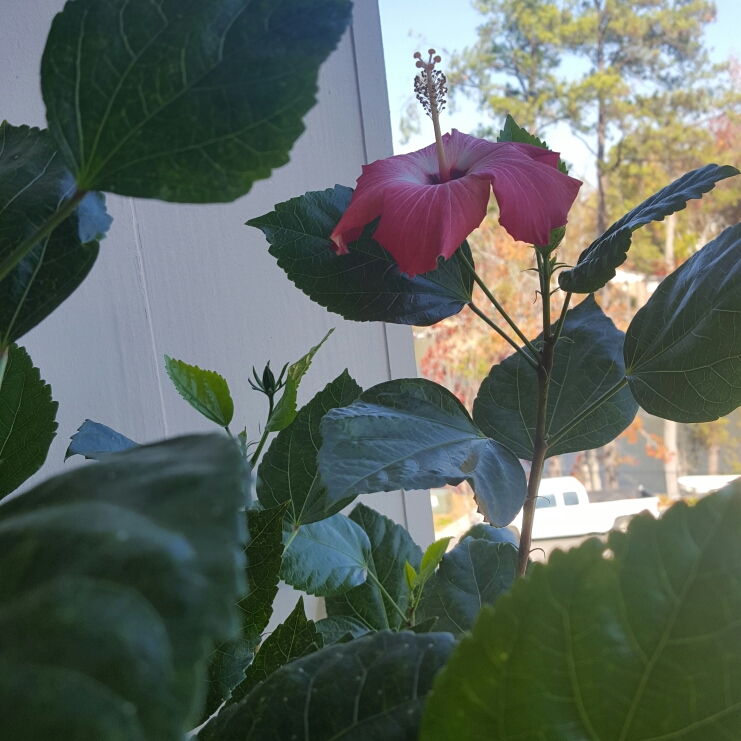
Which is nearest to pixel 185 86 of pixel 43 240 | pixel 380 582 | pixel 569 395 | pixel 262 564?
pixel 43 240

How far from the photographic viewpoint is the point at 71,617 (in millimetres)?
118

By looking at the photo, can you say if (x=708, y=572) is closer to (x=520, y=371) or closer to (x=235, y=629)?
(x=235, y=629)

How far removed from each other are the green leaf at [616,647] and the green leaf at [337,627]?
342 millimetres

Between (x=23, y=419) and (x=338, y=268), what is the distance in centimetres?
19

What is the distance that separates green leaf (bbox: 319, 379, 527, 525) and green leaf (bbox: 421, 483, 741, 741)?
109 millimetres

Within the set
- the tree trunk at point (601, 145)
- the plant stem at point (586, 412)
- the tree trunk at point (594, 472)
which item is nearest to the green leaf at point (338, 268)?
the plant stem at point (586, 412)

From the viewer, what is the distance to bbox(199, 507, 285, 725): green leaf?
1.01 feet

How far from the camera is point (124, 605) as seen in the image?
12 cm

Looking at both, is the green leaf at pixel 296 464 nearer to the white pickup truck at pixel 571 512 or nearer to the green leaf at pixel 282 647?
the green leaf at pixel 282 647

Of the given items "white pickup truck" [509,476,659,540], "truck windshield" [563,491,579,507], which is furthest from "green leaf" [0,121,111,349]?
"truck windshield" [563,491,579,507]

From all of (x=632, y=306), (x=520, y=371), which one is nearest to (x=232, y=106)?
(x=520, y=371)

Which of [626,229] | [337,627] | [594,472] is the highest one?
[626,229]

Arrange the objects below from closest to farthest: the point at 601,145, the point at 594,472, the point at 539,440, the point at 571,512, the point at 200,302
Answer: the point at 539,440 < the point at 200,302 < the point at 571,512 < the point at 601,145 < the point at 594,472

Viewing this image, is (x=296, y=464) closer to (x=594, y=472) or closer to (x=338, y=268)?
(x=338, y=268)
